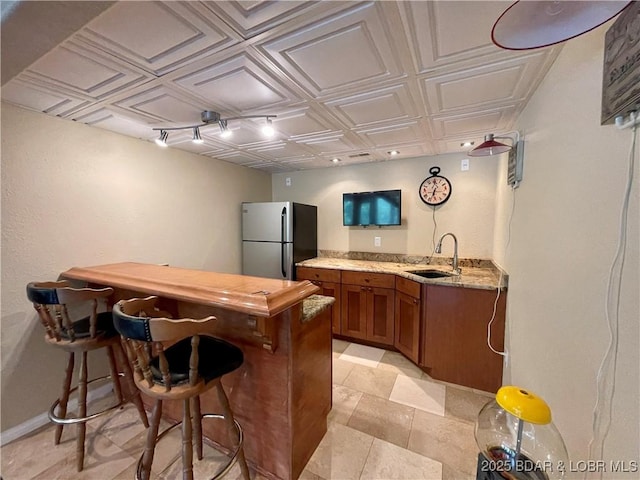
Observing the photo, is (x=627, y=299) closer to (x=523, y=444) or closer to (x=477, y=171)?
(x=523, y=444)

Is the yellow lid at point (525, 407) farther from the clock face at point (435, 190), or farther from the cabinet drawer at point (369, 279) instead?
the clock face at point (435, 190)

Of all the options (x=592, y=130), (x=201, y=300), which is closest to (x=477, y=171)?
(x=592, y=130)

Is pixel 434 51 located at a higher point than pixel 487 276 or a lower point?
higher

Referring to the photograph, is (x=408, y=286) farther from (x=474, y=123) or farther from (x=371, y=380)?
(x=474, y=123)

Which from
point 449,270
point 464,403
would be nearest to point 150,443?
point 464,403

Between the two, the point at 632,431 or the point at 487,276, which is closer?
the point at 632,431

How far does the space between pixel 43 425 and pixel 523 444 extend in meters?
2.97

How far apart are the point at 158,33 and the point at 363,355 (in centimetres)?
303

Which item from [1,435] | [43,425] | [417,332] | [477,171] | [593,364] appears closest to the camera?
[593,364]

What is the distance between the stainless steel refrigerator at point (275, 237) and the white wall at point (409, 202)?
38 centimetres

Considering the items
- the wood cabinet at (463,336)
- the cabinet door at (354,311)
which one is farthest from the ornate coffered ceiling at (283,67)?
the cabinet door at (354,311)

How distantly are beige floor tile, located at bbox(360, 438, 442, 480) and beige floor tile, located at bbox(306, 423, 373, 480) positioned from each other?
5cm

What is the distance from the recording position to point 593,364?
2.83ft

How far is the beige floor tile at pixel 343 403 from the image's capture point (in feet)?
6.24
